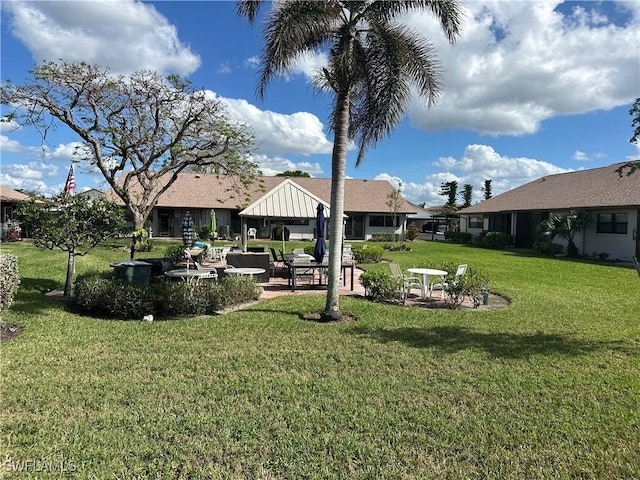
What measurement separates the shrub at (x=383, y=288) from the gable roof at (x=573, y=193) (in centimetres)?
1498

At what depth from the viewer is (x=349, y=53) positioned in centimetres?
791

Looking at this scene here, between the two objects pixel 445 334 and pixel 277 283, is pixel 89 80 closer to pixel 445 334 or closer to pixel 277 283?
pixel 277 283

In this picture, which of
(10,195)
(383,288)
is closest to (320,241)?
(383,288)

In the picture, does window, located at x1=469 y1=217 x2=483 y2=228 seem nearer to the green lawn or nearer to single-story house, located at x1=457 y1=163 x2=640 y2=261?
single-story house, located at x1=457 y1=163 x2=640 y2=261

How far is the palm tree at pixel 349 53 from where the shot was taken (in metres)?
7.62

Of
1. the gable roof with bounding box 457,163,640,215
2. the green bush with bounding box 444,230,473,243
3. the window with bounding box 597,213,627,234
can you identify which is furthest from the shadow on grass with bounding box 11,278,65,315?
the green bush with bounding box 444,230,473,243

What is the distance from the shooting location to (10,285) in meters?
7.52

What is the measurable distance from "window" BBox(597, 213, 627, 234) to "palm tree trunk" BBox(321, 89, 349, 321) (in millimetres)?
20507

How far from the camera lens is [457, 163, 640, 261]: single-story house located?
21594 mm

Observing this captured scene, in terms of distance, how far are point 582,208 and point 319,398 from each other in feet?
80.0

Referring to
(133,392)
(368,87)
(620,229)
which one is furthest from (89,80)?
(620,229)

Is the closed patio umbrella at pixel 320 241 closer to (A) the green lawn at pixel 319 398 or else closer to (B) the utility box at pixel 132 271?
(A) the green lawn at pixel 319 398

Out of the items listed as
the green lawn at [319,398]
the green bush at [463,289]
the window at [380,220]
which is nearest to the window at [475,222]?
the window at [380,220]

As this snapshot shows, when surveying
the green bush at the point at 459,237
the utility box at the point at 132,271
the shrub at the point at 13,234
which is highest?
the green bush at the point at 459,237
